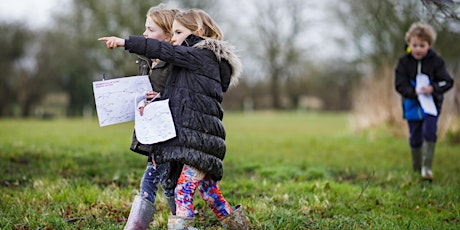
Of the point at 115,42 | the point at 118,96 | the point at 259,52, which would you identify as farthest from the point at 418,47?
the point at 259,52

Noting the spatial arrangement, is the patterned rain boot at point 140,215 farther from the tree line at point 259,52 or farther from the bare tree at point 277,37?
the bare tree at point 277,37

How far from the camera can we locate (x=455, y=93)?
12172mm

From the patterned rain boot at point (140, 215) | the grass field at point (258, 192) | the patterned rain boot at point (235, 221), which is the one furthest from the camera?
the grass field at point (258, 192)

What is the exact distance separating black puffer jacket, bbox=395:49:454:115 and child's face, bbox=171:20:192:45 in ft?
11.4

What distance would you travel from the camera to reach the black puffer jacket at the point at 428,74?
18.6ft

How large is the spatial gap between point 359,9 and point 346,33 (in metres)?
8.83

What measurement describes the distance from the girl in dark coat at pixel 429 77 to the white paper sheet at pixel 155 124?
144 inches

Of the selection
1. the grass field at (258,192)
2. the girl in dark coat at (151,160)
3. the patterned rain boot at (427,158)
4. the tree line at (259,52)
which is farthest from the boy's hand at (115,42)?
the patterned rain boot at (427,158)

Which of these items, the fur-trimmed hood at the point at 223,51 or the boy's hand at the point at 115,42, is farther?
the fur-trimmed hood at the point at 223,51

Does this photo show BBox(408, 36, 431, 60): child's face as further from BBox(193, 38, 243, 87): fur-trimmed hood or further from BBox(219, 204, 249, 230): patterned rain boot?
BBox(219, 204, 249, 230): patterned rain boot

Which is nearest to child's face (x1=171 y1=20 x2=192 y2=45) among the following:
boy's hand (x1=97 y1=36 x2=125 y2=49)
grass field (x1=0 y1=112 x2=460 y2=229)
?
boy's hand (x1=97 y1=36 x2=125 y2=49)

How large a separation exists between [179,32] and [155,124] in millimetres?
676

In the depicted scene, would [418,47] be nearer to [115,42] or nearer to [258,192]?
[258,192]

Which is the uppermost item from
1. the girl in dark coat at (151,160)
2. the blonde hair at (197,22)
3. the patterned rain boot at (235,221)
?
the blonde hair at (197,22)
